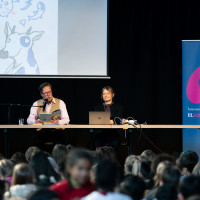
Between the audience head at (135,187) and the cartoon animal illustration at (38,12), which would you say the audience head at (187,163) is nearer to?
the audience head at (135,187)

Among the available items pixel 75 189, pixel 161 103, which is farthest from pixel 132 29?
pixel 75 189

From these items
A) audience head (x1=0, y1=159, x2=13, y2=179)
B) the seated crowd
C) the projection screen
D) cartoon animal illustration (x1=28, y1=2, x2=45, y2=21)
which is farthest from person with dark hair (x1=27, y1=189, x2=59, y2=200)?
cartoon animal illustration (x1=28, y1=2, x2=45, y2=21)

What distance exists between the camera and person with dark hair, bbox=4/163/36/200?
2807 mm

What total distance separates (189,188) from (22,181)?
1051 millimetres

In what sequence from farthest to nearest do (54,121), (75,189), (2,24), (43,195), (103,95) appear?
1. (2,24)
2. (103,95)
3. (54,121)
4. (75,189)
5. (43,195)

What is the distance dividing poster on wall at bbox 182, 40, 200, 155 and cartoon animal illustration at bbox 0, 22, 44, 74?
2448 millimetres

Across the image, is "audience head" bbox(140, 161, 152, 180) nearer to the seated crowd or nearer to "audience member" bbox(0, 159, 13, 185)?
the seated crowd

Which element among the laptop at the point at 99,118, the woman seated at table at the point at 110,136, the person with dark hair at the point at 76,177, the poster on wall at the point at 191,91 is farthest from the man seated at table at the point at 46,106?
the person with dark hair at the point at 76,177

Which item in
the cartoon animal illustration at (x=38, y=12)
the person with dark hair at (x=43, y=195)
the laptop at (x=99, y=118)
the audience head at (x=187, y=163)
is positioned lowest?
the audience head at (x=187, y=163)

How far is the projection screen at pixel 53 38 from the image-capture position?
755 cm

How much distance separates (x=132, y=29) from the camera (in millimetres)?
7934

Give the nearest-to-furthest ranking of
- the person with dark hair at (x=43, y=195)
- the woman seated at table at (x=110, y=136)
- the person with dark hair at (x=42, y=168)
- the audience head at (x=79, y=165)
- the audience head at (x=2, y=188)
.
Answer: the person with dark hair at (x=43, y=195) < the audience head at (x=79, y=165) < the audience head at (x=2, y=188) < the person with dark hair at (x=42, y=168) < the woman seated at table at (x=110, y=136)

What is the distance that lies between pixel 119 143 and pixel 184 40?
7.29ft

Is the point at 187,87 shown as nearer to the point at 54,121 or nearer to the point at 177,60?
the point at 177,60
